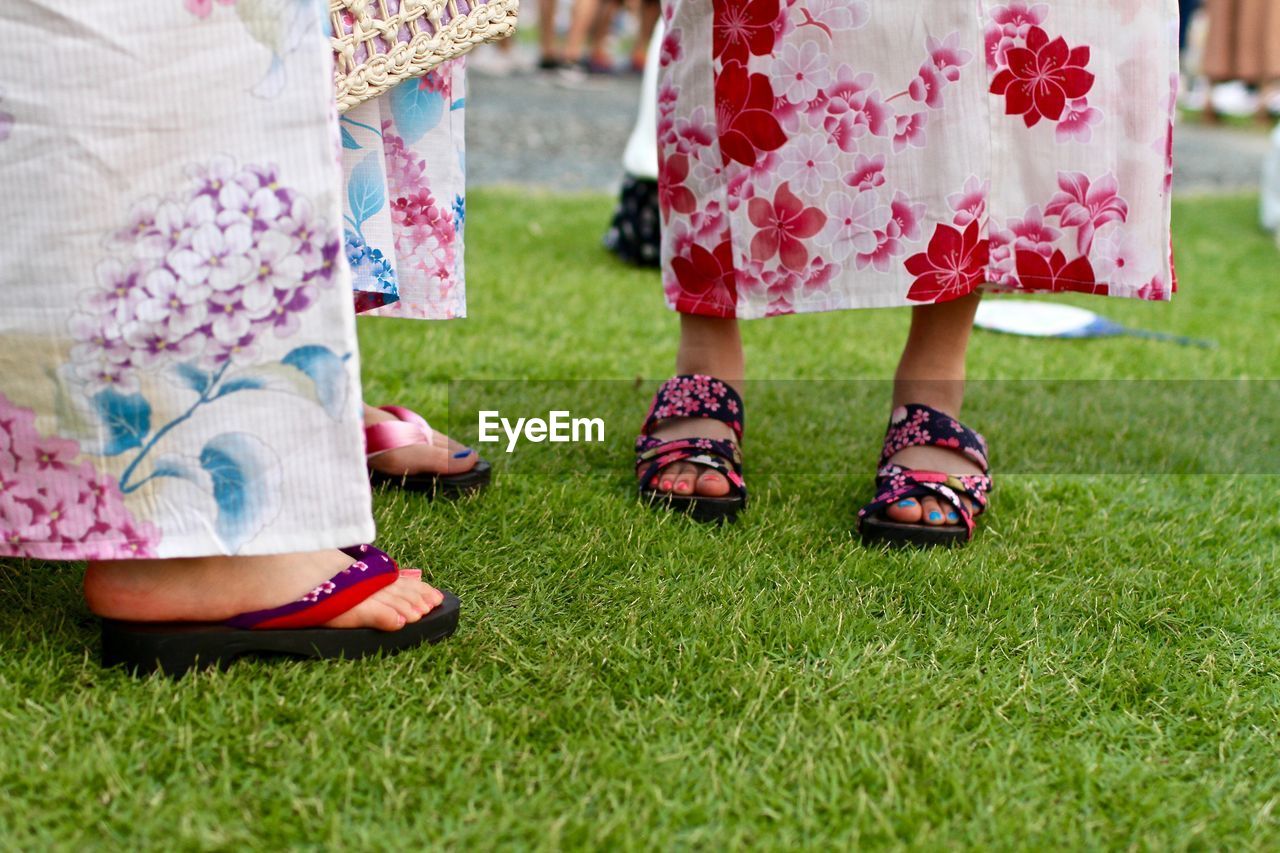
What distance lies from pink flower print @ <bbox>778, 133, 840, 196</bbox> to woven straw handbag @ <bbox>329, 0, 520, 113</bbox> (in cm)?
36

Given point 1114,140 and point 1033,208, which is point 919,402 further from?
point 1114,140

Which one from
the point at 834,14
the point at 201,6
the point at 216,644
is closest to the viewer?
the point at 201,6

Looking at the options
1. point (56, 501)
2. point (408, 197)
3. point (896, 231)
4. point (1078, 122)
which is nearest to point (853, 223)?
point (896, 231)

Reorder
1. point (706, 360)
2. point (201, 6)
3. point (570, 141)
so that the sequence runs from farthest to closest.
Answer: point (570, 141) → point (706, 360) → point (201, 6)

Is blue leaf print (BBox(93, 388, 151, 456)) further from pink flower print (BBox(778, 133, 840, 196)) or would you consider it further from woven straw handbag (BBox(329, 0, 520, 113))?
pink flower print (BBox(778, 133, 840, 196))

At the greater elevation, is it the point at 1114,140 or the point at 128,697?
the point at 1114,140

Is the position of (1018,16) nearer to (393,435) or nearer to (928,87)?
(928,87)

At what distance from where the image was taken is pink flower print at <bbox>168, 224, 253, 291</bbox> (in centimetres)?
82

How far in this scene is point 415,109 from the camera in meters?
1.22

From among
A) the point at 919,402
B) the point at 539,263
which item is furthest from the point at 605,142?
the point at 919,402

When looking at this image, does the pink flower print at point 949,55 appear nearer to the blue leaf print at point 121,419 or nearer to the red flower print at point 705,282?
the red flower print at point 705,282

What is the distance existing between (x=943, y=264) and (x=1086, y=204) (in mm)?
174

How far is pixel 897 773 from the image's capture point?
832mm

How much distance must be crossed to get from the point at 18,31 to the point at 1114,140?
1056mm
